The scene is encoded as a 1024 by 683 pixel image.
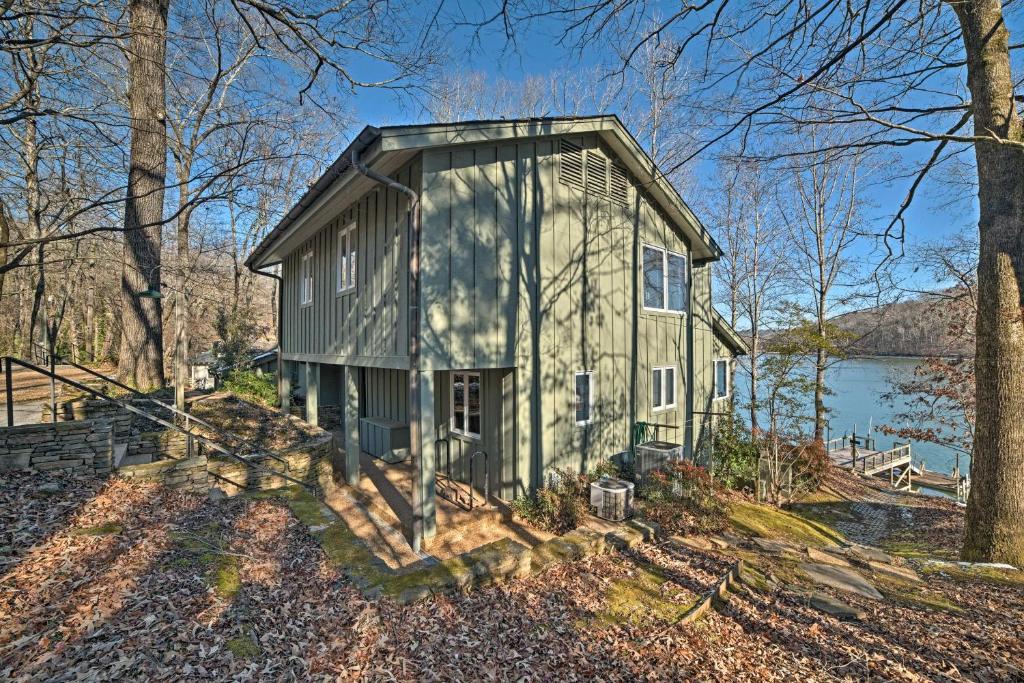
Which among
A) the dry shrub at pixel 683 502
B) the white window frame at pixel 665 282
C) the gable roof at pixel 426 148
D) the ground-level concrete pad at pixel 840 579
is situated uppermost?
the gable roof at pixel 426 148

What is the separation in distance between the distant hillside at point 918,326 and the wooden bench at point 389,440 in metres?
13.7

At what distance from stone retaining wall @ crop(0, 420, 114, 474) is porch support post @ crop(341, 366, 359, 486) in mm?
3254

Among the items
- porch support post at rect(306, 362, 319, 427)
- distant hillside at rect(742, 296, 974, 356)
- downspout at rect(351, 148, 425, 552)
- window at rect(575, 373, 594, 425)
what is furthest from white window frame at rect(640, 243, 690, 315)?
porch support post at rect(306, 362, 319, 427)

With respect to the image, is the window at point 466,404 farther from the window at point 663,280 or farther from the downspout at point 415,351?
the window at point 663,280

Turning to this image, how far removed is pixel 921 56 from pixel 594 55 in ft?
15.3

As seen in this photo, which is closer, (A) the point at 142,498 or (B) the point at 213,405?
(A) the point at 142,498

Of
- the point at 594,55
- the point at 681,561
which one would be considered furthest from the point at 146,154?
the point at 681,561

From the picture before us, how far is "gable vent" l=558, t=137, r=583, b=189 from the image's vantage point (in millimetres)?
8062

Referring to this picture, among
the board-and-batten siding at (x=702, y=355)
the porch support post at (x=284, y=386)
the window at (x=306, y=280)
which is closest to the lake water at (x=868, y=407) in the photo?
the board-and-batten siding at (x=702, y=355)

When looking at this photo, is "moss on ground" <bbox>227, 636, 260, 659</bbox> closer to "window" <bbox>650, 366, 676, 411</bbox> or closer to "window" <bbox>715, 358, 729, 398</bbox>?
"window" <bbox>650, 366, 676, 411</bbox>

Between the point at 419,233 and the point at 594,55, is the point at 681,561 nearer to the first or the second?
the point at 419,233

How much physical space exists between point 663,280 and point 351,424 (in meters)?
7.60

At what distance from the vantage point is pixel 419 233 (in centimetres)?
605

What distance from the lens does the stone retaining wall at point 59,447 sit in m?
5.43
